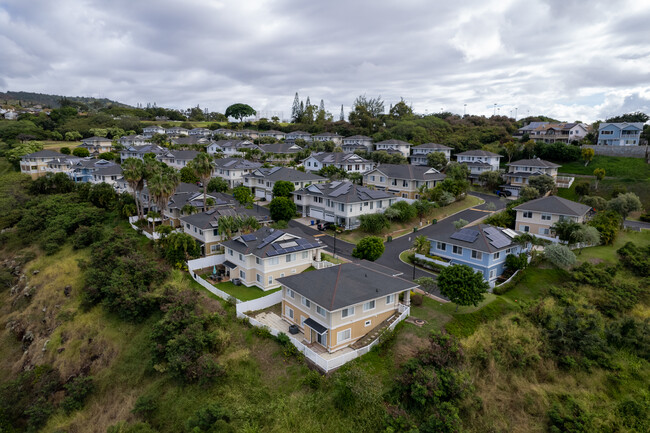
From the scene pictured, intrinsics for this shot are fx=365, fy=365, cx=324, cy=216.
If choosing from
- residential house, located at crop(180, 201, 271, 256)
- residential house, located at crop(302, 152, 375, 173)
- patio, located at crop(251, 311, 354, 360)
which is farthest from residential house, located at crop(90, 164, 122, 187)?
patio, located at crop(251, 311, 354, 360)

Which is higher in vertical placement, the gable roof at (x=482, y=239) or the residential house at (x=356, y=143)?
the residential house at (x=356, y=143)

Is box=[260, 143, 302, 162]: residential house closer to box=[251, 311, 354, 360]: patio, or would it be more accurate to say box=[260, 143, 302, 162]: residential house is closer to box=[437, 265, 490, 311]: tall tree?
box=[251, 311, 354, 360]: patio

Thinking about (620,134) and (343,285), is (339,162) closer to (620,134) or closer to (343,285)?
(343,285)

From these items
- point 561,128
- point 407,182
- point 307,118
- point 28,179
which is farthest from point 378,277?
point 307,118

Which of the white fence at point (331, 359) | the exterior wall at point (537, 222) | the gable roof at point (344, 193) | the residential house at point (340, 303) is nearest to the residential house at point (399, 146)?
the gable roof at point (344, 193)

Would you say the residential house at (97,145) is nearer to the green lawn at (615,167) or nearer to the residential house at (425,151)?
the residential house at (425,151)

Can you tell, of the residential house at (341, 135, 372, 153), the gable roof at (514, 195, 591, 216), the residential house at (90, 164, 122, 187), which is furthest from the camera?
the residential house at (341, 135, 372, 153)
